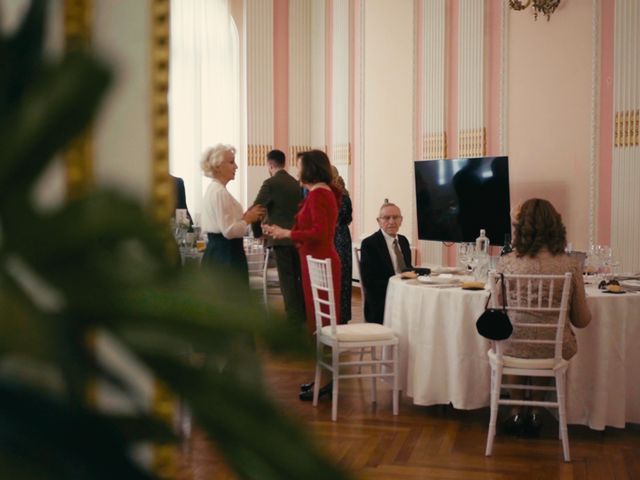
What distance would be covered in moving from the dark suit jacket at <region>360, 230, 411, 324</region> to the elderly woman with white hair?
31.3 inches

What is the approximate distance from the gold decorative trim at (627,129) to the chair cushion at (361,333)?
3094 mm

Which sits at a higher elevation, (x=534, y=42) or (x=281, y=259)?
(x=534, y=42)

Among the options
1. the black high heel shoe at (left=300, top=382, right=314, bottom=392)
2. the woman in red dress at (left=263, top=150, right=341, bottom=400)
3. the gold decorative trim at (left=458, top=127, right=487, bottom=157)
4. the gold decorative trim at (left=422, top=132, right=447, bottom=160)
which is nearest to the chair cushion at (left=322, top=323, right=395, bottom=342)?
the woman in red dress at (left=263, top=150, right=341, bottom=400)

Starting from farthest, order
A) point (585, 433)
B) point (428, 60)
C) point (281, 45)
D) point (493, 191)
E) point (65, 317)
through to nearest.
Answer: point (281, 45)
point (428, 60)
point (493, 191)
point (585, 433)
point (65, 317)

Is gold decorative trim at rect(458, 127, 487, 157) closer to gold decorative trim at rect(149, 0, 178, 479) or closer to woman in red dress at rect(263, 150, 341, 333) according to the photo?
woman in red dress at rect(263, 150, 341, 333)

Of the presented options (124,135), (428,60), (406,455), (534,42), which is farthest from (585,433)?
(428,60)

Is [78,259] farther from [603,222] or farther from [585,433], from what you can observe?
[603,222]

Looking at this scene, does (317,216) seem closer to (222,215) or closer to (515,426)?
(222,215)

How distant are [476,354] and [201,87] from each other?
20.9 ft

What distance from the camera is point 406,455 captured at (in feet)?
13.0

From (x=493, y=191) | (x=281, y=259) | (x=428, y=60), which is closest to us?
(x=281, y=259)

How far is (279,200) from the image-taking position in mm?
6199

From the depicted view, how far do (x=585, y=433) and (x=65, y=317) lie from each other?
4.47m

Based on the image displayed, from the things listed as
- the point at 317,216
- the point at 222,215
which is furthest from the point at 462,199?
the point at 222,215
